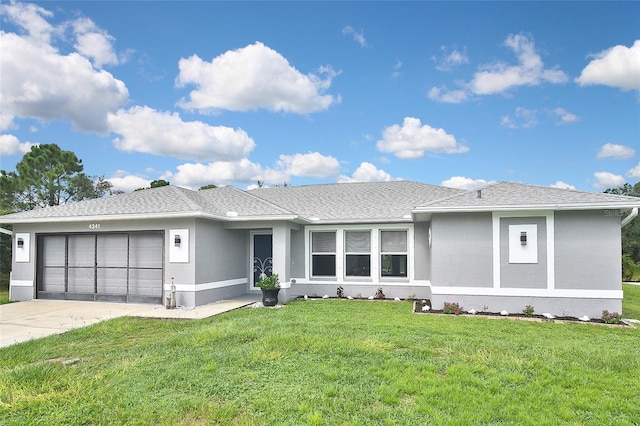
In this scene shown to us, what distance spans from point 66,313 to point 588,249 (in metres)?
13.6

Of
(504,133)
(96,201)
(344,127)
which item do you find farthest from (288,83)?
(504,133)

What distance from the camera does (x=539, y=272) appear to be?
1007cm

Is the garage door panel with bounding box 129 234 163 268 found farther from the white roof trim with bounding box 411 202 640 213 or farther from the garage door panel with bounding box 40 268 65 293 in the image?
the white roof trim with bounding box 411 202 640 213

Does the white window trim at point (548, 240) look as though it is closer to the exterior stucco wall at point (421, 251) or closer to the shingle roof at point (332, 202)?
the shingle roof at point (332, 202)

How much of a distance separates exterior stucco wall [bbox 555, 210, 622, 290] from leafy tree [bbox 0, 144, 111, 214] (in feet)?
94.7

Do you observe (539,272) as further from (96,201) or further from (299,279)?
(96,201)

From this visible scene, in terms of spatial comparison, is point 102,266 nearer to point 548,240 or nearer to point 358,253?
point 358,253

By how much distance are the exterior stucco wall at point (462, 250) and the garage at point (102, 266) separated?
8072mm

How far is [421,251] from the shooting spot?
13.2 metres

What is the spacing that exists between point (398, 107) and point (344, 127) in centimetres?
327

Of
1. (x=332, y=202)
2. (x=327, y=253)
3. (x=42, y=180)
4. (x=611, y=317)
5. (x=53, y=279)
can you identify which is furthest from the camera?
(x=42, y=180)

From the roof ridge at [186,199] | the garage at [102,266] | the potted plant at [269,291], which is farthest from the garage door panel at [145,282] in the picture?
the potted plant at [269,291]

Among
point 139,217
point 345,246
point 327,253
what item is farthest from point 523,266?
point 139,217

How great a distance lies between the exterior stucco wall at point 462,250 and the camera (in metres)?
10.4
